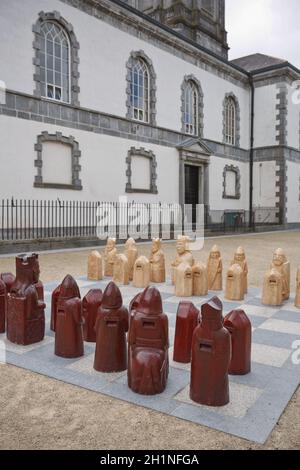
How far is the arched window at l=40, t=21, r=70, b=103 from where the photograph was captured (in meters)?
13.9

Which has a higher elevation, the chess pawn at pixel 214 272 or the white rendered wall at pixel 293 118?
the white rendered wall at pixel 293 118

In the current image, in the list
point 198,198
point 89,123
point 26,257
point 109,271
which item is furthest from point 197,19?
point 26,257

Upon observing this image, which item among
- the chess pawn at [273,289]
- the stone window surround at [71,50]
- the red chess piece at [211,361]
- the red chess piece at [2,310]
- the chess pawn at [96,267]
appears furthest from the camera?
the stone window surround at [71,50]

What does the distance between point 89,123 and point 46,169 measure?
2.76 metres

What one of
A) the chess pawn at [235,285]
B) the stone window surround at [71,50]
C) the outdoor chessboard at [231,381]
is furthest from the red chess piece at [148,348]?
the stone window surround at [71,50]

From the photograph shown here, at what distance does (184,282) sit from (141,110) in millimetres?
14047

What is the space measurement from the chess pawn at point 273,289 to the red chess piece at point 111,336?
2.56 metres

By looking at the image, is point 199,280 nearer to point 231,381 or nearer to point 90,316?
point 90,316

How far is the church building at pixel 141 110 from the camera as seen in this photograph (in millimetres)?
13188

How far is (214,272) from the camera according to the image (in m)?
5.85

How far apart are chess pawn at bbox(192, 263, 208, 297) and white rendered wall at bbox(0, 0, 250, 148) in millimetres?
10349

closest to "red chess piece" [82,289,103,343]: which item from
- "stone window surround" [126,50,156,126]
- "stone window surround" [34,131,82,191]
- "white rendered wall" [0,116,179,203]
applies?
"white rendered wall" [0,116,179,203]

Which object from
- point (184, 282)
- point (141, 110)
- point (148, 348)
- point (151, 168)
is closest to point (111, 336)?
point (148, 348)

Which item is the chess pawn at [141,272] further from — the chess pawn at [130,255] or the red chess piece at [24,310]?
the red chess piece at [24,310]
